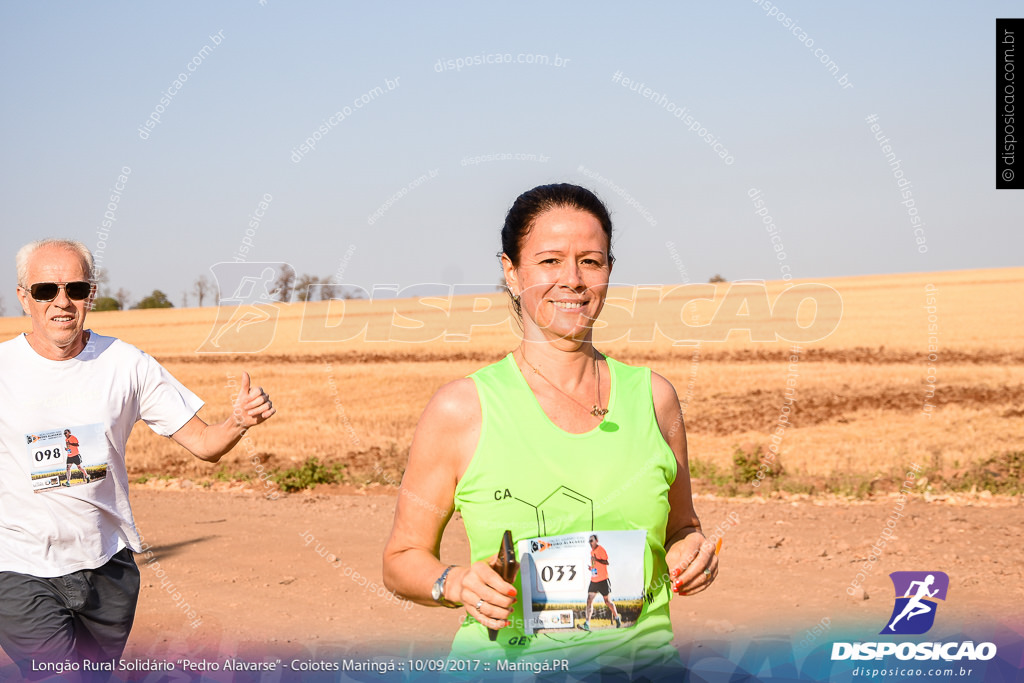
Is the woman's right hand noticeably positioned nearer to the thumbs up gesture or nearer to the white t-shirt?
the thumbs up gesture

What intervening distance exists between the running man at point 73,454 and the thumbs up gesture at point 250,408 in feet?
1.94

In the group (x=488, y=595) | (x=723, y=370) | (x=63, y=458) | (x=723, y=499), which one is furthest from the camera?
(x=723, y=370)

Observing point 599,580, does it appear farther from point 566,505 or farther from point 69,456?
point 69,456

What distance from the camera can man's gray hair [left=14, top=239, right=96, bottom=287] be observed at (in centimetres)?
371

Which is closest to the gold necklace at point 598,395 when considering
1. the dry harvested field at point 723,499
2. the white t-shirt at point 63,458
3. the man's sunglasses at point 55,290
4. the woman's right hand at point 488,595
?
the woman's right hand at point 488,595

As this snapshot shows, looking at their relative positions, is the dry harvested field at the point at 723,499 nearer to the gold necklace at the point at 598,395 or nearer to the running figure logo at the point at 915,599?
the running figure logo at the point at 915,599

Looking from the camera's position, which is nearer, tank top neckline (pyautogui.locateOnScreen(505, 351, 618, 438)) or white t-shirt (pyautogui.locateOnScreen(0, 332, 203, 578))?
tank top neckline (pyautogui.locateOnScreen(505, 351, 618, 438))

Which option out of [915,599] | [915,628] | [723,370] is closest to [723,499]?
[915,599]

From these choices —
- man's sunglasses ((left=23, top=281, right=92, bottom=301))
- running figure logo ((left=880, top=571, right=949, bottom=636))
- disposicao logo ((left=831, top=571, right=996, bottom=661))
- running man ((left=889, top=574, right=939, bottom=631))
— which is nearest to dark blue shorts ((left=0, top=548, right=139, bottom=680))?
man's sunglasses ((left=23, top=281, right=92, bottom=301))

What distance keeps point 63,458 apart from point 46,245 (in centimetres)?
90

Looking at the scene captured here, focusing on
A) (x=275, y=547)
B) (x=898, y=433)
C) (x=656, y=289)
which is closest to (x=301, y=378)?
(x=898, y=433)

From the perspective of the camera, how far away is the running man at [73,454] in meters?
3.52

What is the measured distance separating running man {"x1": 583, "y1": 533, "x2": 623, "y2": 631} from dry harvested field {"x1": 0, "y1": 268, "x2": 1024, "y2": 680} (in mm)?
3472

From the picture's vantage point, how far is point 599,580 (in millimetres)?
2482
